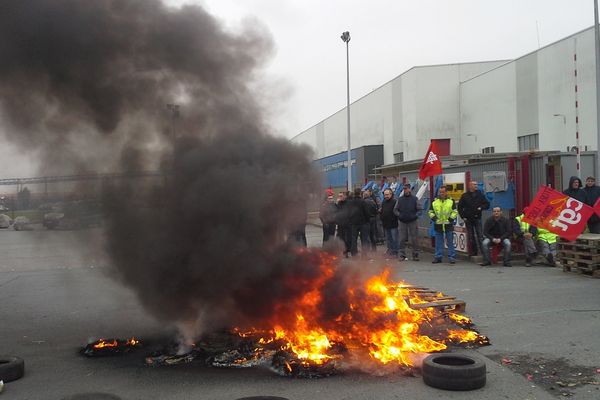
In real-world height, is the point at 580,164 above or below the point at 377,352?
above

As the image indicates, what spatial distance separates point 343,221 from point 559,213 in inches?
184

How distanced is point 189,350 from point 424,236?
10333 millimetres

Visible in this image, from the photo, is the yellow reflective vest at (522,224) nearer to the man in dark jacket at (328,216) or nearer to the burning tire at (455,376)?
the man in dark jacket at (328,216)

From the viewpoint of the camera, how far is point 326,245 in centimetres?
588

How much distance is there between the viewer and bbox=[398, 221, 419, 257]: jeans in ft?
41.4

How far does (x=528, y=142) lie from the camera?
25625 millimetres

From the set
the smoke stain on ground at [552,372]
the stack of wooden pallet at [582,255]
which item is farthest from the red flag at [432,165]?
the smoke stain on ground at [552,372]

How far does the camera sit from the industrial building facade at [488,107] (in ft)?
70.3

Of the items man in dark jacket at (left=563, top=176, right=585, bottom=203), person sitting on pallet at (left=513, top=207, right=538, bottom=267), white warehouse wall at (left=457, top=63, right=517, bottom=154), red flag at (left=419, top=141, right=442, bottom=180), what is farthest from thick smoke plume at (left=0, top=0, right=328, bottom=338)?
white warehouse wall at (left=457, top=63, right=517, bottom=154)

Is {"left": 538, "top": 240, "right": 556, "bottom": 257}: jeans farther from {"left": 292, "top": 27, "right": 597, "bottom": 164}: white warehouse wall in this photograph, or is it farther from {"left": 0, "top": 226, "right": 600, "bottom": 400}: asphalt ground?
{"left": 292, "top": 27, "right": 597, "bottom": 164}: white warehouse wall

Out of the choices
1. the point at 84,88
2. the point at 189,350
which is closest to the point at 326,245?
the point at 189,350

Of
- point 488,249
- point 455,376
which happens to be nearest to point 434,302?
point 455,376

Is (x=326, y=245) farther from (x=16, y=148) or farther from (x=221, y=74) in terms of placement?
(x=16, y=148)

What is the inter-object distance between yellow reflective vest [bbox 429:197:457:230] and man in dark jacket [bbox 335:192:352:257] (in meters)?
2.07
